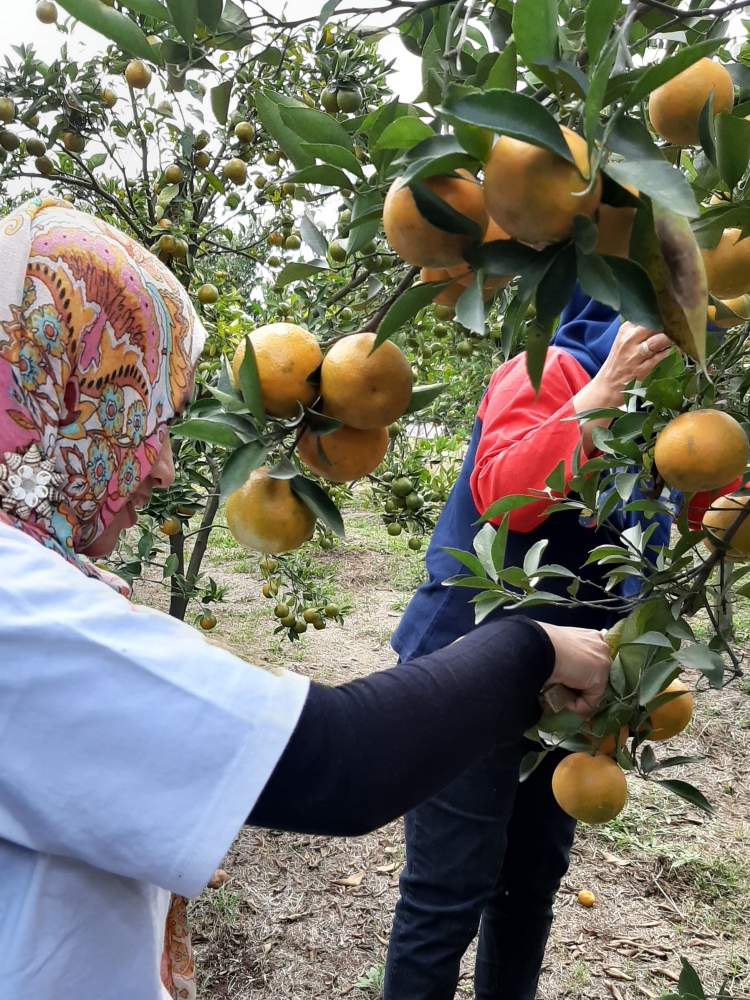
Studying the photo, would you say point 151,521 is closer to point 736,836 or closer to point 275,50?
point 275,50

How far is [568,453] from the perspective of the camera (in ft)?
4.12

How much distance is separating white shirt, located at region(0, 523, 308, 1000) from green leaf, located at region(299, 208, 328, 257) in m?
0.40

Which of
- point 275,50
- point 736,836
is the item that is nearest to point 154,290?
point 275,50

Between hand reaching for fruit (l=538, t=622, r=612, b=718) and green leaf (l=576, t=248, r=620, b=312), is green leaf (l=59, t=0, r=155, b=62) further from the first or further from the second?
hand reaching for fruit (l=538, t=622, r=612, b=718)

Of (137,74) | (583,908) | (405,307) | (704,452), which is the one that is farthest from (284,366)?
(583,908)

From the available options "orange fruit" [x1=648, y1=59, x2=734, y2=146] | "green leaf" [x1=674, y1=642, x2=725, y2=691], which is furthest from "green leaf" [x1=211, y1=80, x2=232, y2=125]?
"green leaf" [x1=674, y1=642, x2=725, y2=691]

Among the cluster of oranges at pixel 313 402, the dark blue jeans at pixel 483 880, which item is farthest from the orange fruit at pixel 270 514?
the dark blue jeans at pixel 483 880

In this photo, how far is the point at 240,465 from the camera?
612mm

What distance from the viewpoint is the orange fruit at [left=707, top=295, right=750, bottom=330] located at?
69 centimetres

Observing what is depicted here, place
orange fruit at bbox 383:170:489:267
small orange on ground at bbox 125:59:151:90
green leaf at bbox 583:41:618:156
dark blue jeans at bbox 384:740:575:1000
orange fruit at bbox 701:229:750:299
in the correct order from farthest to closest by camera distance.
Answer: small orange on ground at bbox 125:59:151:90, dark blue jeans at bbox 384:740:575:1000, orange fruit at bbox 701:229:750:299, orange fruit at bbox 383:170:489:267, green leaf at bbox 583:41:618:156

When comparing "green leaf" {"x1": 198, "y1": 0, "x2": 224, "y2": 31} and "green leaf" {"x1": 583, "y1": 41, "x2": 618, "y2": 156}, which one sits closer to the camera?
"green leaf" {"x1": 583, "y1": 41, "x2": 618, "y2": 156}

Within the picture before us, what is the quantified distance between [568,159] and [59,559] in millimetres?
596

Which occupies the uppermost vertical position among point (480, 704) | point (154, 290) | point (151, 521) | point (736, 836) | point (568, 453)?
point (154, 290)

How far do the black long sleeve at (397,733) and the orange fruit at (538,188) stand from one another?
51cm
